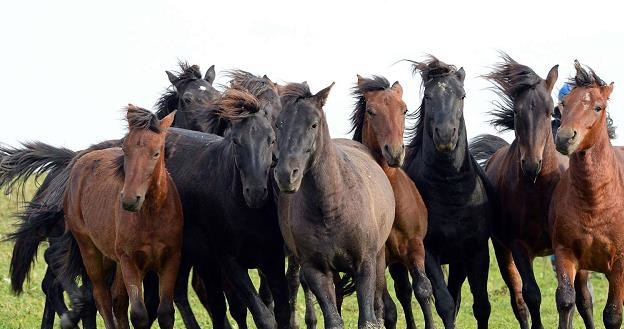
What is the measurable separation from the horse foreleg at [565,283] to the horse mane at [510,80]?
55.7 inches

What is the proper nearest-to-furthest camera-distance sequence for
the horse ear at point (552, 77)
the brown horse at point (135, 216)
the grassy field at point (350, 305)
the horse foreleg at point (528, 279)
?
the brown horse at point (135, 216) < the horse ear at point (552, 77) < the horse foreleg at point (528, 279) < the grassy field at point (350, 305)

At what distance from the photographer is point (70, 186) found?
1018 cm

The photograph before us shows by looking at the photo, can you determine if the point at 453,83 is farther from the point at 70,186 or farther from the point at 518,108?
the point at 70,186

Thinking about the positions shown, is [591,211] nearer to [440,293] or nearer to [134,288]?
[440,293]

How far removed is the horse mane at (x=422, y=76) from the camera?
9.77 metres

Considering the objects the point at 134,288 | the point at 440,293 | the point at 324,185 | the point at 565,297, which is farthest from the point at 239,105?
the point at 565,297

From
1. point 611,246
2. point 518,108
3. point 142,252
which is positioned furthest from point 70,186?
point 611,246

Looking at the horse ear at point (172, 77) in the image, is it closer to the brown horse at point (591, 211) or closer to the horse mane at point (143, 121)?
the horse mane at point (143, 121)

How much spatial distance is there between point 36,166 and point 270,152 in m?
3.41

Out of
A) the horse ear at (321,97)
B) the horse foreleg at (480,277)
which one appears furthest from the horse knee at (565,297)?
the horse ear at (321,97)

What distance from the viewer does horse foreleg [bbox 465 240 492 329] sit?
33.7 ft

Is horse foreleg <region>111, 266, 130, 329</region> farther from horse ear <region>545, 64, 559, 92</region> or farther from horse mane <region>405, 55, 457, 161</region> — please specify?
horse ear <region>545, 64, 559, 92</region>

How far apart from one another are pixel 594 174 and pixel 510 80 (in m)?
1.29

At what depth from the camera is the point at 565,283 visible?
9000 millimetres
